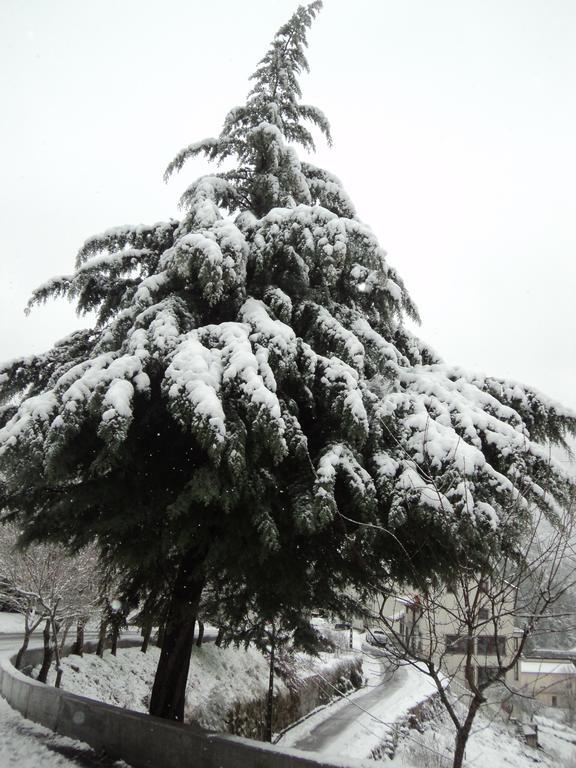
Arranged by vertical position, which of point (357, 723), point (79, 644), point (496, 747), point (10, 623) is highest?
point (79, 644)

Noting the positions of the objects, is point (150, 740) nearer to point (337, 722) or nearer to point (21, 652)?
point (21, 652)

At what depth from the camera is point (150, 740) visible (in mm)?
6633

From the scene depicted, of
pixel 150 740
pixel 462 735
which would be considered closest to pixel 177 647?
pixel 150 740

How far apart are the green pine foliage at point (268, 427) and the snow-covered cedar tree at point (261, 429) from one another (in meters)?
0.02

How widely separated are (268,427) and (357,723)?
21448mm

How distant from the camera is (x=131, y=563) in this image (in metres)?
6.52

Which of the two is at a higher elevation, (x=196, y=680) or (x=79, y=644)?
(x=79, y=644)

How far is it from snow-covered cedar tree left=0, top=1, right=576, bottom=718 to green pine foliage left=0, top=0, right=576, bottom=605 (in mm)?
24

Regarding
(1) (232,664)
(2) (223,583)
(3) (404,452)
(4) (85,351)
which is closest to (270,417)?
(3) (404,452)

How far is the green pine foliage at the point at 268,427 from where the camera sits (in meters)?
5.25

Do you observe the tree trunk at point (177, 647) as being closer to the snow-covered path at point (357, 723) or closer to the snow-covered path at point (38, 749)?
the snow-covered path at point (38, 749)

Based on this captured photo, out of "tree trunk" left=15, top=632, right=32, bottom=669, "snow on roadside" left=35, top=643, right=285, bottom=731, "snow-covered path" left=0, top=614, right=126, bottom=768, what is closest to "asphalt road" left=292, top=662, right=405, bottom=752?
"snow on roadside" left=35, top=643, right=285, bottom=731

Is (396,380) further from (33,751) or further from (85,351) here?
(33,751)

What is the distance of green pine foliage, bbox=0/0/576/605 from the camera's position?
17.2 ft
